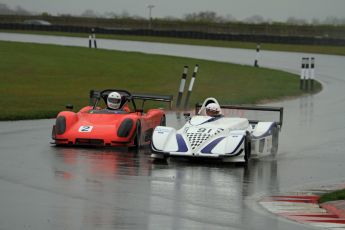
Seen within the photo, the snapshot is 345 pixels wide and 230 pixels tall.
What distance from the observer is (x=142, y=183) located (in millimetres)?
12695

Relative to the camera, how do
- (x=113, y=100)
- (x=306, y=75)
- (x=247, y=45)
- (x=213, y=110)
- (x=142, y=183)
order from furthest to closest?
(x=247, y=45), (x=306, y=75), (x=113, y=100), (x=213, y=110), (x=142, y=183)

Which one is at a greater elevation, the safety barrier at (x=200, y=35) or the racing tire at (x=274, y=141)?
the racing tire at (x=274, y=141)

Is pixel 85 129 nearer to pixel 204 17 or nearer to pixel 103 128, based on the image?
pixel 103 128

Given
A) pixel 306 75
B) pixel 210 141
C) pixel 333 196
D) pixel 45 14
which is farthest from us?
pixel 45 14

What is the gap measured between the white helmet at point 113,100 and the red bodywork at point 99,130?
18.6 inches

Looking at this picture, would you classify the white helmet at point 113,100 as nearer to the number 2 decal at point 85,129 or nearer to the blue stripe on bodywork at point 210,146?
the number 2 decal at point 85,129

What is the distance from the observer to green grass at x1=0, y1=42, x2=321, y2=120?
90.9 feet

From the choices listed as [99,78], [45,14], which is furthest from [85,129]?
[45,14]

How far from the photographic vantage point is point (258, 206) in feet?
37.0

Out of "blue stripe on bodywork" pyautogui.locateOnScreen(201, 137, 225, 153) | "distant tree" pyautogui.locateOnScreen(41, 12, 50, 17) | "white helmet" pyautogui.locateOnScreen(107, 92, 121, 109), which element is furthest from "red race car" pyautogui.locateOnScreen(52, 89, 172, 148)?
"distant tree" pyautogui.locateOnScreen(41, 12, 50, 17)

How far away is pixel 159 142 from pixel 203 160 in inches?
31.2

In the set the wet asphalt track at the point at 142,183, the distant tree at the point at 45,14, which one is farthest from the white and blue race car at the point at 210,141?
the distant tree at the point at 45,14

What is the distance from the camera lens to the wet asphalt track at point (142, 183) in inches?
395

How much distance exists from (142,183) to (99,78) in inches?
943
